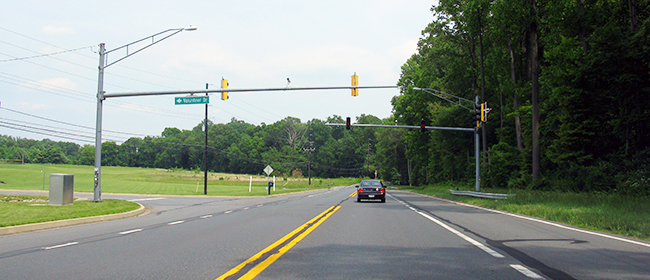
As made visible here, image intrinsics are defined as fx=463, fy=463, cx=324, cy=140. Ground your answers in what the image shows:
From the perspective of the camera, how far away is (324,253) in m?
8.54

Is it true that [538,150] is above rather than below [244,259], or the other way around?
above

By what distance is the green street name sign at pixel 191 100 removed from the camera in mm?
25578

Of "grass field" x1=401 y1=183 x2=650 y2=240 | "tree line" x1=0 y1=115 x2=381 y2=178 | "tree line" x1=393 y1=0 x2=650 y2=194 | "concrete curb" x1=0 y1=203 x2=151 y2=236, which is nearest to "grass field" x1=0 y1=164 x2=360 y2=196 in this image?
"tree line" x1=393 y1=0 x2=650 y2=194

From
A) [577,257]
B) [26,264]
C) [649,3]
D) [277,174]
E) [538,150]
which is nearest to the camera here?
[26,264]

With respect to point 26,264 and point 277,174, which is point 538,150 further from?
point 277,174

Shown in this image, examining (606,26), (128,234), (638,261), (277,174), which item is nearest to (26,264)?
(128,234)

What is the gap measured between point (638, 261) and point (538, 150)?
88.9 ft

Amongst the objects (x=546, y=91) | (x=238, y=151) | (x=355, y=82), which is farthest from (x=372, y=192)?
(x=238, y=151)

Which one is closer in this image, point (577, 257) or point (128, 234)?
point (577, 257)

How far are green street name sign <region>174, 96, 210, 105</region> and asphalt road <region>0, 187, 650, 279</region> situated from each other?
13.1 metres

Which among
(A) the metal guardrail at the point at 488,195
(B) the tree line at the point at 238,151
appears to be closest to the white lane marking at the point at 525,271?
(A) the metal guardrail at the point at 488,195

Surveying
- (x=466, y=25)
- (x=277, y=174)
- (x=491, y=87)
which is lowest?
(x=277, y=174)

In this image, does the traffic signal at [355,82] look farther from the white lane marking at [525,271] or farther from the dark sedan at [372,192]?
the white lane marking at [525,271]

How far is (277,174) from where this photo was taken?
153 m
